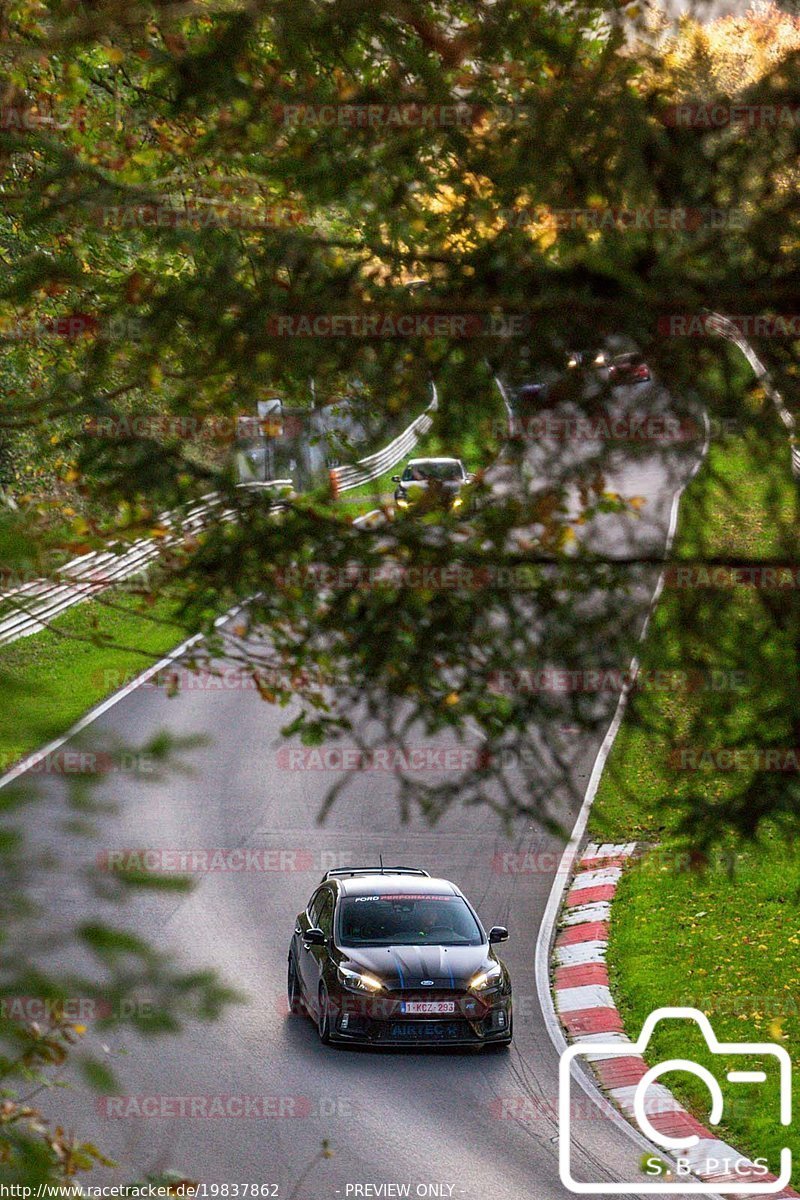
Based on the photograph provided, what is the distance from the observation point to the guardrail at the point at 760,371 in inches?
224

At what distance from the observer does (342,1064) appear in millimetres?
12859

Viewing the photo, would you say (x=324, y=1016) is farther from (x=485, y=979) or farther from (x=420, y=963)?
(x=485, y=979)

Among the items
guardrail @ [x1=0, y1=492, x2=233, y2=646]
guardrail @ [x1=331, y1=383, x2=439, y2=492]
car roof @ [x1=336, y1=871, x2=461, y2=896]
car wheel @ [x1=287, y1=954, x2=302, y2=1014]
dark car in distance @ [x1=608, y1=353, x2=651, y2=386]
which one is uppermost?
dark car in distance @ [x1=608, y1=353, x2=651, y2=386]

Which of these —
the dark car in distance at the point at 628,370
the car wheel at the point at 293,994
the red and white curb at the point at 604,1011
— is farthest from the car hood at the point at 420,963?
the dark car in distance at the point at 628,370

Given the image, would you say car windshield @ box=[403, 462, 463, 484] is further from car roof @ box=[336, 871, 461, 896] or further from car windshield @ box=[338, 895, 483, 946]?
car roof @ box=[336, 871, 461, 896]

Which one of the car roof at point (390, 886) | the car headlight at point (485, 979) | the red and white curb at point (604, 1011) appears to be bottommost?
the red and white curb at point (604, 1011)

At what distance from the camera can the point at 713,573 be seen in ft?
19.7

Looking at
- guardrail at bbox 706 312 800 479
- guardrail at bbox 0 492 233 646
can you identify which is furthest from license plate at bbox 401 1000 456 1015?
guardrail at bbox 706 312 800 479

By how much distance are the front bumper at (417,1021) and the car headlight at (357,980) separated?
4.4 inches

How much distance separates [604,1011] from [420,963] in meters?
2.24

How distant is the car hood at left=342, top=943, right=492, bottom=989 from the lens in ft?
42.5

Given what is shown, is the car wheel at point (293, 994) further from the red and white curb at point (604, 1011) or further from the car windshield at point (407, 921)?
the red and white curb at point (604, 1011)

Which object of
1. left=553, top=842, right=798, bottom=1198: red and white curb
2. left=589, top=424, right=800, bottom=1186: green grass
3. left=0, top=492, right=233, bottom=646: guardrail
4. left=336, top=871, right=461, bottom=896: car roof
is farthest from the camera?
left=336, top=871, right=461, bottom=896: car roof

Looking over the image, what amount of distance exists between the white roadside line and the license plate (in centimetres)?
115
